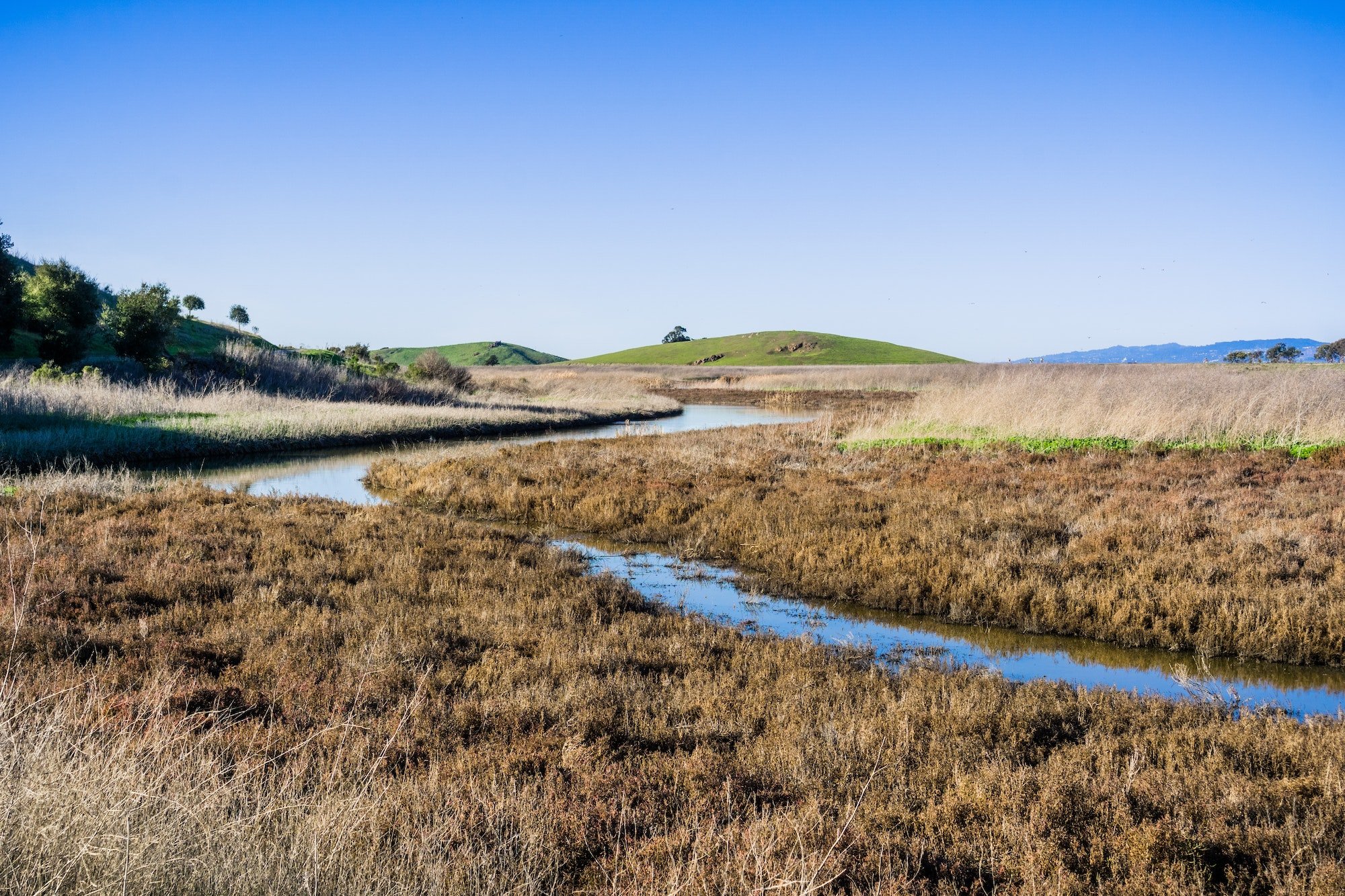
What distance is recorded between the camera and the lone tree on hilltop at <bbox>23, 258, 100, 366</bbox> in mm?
36844

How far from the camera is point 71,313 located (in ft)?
125

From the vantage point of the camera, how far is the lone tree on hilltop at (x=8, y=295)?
35625mm

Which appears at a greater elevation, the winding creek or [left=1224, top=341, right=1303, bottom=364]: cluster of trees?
[left=1224, top=341, right=1303, bottom=364]: cluster of trees

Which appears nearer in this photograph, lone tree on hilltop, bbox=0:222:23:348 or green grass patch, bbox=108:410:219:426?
green grass patch, bbox=108:410:219:426

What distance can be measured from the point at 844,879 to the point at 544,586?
21.1 ft

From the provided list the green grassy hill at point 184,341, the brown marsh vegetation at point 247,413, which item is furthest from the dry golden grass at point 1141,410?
the green grassy hill at point 184,341

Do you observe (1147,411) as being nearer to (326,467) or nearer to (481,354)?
(326,467)

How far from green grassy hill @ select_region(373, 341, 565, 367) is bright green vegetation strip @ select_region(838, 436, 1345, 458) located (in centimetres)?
12045

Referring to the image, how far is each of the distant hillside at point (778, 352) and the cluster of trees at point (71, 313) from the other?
8575cm

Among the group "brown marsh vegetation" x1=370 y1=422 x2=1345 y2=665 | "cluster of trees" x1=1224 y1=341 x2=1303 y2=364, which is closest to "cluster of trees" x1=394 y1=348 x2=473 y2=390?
"brown marsh vegetation" x1=370 y1=422 x2=1345 y2=665

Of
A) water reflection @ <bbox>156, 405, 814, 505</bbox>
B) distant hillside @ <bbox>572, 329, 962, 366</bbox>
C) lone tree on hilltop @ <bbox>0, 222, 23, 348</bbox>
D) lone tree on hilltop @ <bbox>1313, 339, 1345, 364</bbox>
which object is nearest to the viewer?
water reflection @ <bbox>156, 405, 814, 505</bbox>

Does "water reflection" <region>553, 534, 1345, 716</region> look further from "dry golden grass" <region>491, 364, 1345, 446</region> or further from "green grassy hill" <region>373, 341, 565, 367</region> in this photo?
"green grassy hill" <region>373, 341, 565, 367</region>

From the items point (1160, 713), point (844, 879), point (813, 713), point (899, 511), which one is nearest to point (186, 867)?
point (844, 879)

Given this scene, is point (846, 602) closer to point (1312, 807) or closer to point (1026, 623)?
point (1026, 623)
